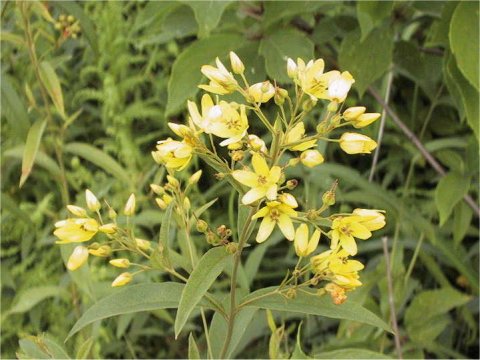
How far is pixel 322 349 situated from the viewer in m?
1.57

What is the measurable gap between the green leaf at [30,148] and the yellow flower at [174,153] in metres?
0.58

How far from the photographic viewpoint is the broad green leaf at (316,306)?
88 cm

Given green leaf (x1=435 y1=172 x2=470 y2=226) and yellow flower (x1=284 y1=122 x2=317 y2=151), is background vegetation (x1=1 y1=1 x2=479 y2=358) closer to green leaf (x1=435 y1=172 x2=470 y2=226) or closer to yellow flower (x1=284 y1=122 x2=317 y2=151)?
green leaf (x1=435 y1=172 x2=470 y2=226)

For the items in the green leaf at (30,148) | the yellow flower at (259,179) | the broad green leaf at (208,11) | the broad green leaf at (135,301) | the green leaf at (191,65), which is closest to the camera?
the yellow flower at (259,179)

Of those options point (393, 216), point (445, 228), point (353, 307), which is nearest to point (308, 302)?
point (353, 307)

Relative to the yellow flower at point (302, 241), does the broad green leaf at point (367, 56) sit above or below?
below

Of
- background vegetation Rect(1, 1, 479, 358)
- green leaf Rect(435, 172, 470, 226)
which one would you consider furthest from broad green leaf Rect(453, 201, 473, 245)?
green leaf Rect(435, 172, 470, 226)

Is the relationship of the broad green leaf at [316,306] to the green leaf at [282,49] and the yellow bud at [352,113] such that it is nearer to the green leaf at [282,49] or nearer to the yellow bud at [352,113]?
the yellow bud at [352,113]

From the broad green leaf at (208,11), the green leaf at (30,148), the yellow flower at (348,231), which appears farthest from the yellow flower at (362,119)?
the green leaf at (30,148)

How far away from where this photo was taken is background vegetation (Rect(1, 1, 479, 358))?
4.91ft

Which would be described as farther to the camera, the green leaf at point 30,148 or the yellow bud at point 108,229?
the green leaf at point 30,148

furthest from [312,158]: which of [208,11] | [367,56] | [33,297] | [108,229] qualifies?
[33,297]

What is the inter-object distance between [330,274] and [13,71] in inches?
54.6

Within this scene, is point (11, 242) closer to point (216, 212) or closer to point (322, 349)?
point (216, 212)
